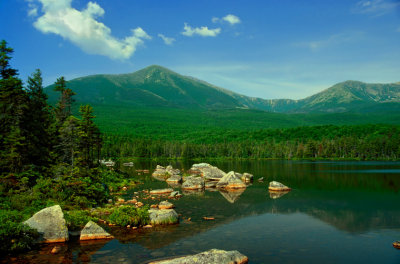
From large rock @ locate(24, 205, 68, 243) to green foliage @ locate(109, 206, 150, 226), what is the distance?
524 centimetres

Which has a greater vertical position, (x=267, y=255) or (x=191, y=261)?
(x=191, y=261)

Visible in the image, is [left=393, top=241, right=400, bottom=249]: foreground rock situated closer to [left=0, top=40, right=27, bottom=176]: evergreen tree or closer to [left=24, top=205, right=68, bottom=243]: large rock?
[left=24, top=205, right=68, bottom=243]: large rock

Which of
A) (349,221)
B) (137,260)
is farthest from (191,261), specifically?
(349,221)

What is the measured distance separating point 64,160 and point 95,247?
59.4 ft

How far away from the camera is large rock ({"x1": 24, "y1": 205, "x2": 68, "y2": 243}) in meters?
22.8

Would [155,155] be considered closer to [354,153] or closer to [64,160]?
[354,153]

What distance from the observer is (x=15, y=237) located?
2069 cm

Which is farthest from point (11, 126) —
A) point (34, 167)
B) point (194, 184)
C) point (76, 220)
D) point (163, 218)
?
point (194, 184)

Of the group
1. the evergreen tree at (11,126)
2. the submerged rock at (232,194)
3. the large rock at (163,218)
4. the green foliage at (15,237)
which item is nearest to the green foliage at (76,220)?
the green foliage at (15,237)

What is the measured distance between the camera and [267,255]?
2100cm

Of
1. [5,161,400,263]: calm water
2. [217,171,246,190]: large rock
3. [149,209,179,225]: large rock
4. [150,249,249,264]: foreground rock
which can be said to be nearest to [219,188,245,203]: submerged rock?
[5,161,400,263]: calm water

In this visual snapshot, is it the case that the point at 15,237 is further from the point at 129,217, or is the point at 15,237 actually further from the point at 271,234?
the point at 271,234

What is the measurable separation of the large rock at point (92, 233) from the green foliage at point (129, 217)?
3.41m

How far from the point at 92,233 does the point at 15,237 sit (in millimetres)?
5420
